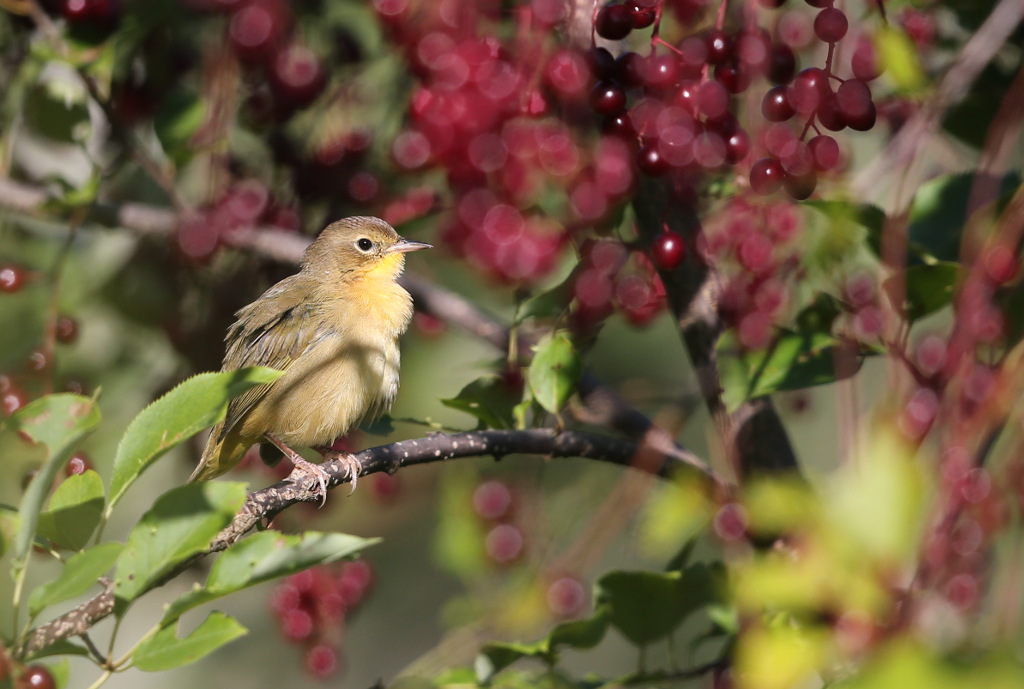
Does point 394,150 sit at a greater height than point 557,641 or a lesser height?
greater

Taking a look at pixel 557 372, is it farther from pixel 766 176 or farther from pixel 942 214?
pixel 942 214

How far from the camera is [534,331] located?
3180mm

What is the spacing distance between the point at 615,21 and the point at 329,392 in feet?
5.31

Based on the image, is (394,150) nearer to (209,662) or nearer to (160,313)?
(160,313)

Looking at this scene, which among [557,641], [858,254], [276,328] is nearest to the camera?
[557,641]

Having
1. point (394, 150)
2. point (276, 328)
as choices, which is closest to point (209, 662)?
point (276, 328)

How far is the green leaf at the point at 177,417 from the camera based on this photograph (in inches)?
61.6

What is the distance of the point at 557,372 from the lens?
7.45ft

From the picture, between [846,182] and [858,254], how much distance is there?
193 mm

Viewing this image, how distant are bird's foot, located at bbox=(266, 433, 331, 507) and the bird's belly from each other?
1.2 inches

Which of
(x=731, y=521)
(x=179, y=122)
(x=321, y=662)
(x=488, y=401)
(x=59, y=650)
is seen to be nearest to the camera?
(x=59, y=650)

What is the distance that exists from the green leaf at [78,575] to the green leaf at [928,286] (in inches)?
60.6

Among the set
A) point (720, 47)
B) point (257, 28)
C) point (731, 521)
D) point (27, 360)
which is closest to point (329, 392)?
point (27, 360)

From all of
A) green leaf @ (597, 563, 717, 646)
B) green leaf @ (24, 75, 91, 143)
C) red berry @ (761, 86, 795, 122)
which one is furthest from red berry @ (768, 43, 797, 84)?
green leaf @ (24, 75, 91, 143)
